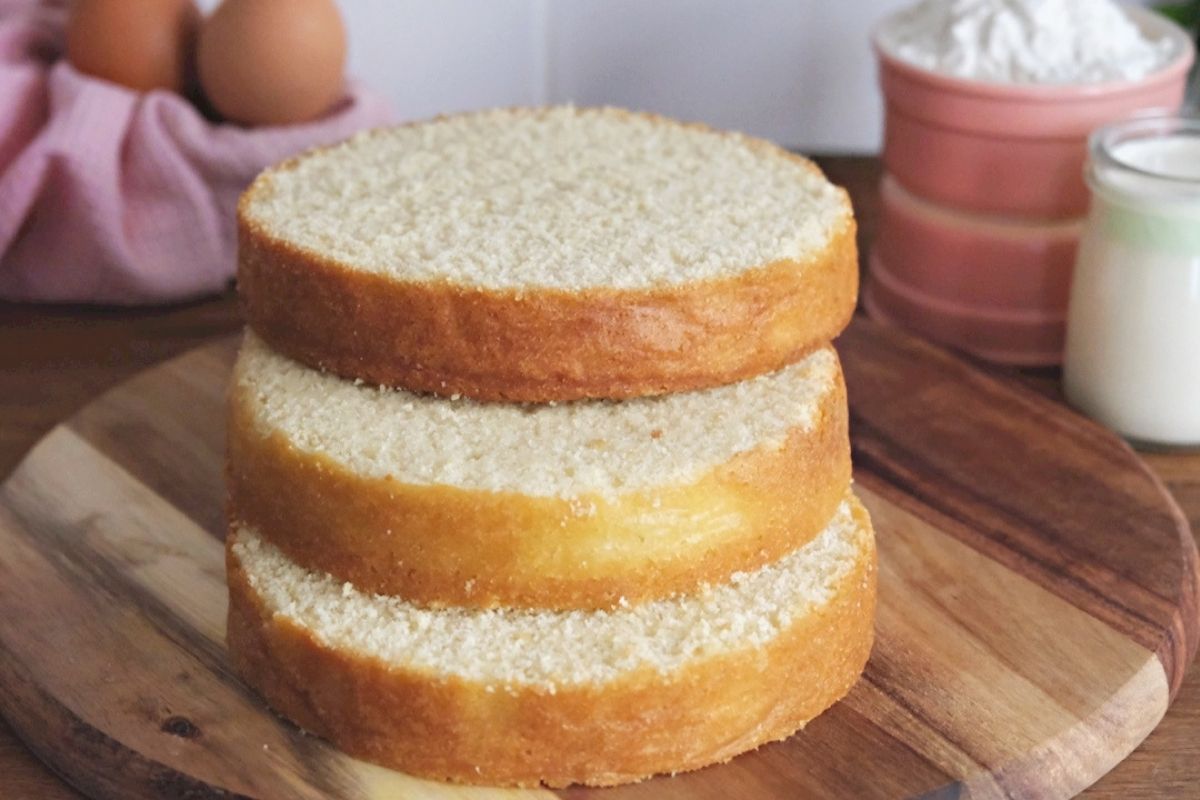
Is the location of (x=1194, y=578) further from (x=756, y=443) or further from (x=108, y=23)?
(x=108, y=23)

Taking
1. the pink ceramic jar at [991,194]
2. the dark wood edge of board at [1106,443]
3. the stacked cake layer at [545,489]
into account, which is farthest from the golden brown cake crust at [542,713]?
the pink ceramic jar at [991,194]

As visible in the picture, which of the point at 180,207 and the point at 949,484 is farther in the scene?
the point at 180,207

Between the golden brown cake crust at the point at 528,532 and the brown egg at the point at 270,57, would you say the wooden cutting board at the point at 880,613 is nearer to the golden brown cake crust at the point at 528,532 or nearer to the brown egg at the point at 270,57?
the golden brown cake crust at the point at 528,532

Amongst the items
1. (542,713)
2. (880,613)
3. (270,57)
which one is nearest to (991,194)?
(880,613)

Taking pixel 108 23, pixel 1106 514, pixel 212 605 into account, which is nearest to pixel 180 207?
pixel 108 23

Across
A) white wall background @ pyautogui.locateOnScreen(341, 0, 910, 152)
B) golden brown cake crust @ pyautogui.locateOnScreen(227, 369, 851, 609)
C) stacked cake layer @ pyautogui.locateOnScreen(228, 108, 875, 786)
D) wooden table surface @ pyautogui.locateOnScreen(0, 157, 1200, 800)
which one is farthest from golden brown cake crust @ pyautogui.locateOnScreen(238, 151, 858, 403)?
white wall background @ pyautogui.locateOnScreen(341, 0, 910, 152)

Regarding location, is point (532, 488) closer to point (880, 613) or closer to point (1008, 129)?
point (880, 613)

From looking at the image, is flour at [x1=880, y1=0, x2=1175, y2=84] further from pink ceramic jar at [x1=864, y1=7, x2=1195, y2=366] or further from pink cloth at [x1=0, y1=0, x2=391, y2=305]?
pink cloth at [x1=0, y1=0, x2=391, y2=305]
